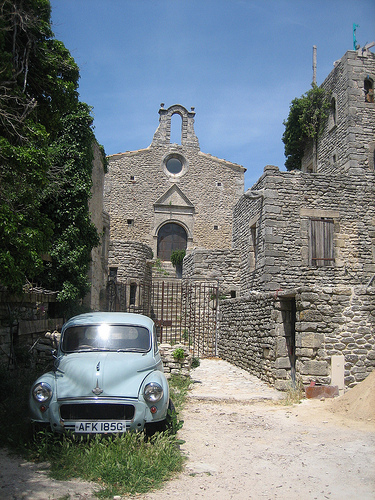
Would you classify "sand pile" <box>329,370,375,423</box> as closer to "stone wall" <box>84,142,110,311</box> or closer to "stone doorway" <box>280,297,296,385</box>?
"stone doorway" <box>280,297,296,385</box>

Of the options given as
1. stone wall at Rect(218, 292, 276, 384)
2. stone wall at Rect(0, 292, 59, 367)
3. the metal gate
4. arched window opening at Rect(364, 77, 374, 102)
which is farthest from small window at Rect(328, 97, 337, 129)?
stone wall at Rect(0, 292, 59, 367)

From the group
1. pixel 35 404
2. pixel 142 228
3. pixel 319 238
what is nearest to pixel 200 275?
pixel 319 238

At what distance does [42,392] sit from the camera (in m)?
4.67

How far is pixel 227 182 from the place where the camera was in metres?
28.1

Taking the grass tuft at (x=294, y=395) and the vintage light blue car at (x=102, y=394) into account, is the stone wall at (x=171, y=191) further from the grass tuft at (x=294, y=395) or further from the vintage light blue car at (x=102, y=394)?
the vintage light blue car at (x=102, y=394)

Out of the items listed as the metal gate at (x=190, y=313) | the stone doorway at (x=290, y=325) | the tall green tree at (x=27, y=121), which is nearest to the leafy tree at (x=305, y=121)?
the metal gate at (x=190, y=313)

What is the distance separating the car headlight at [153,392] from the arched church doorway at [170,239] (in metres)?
21.1

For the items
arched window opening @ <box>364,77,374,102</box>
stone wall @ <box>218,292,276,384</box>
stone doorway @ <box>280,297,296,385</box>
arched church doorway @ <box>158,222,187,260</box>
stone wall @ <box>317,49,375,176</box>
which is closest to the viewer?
stone doorway @ <box>280,297,296,385</box>

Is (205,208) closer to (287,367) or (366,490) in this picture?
(287,367)

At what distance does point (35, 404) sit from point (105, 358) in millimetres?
898

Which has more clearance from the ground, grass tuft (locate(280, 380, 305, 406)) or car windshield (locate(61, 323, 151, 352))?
car windshield (locate(61, 323, 151, 352))

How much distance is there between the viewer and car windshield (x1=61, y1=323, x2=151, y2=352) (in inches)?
217

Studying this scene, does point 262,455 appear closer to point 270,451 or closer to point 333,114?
point 270,451

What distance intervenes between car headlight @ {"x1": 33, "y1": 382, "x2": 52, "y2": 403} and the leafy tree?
16.5m
